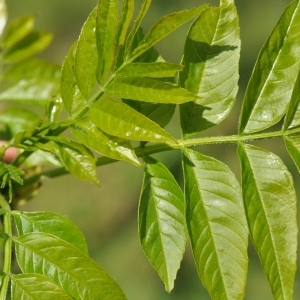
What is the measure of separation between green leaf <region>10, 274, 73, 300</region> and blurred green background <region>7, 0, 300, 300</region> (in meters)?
2.34

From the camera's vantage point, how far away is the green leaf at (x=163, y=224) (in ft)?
2.85

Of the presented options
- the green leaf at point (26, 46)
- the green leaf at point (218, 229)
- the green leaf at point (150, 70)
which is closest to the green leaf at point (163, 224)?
the green leaf at point (218, 229)

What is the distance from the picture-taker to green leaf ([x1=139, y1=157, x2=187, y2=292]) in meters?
0.87

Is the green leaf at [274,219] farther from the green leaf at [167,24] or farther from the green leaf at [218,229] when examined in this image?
the green leaf at [167,24]

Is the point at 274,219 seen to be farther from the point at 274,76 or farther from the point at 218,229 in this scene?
the point at 274,76

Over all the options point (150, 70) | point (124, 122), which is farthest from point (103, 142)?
point (150, 70)

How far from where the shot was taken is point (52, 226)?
35.5 inches

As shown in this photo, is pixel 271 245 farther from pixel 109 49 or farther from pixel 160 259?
pixel 109 49

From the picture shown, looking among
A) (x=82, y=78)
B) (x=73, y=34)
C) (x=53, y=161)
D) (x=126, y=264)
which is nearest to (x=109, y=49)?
(x=82, y=78)

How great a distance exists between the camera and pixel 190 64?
2.95 feet

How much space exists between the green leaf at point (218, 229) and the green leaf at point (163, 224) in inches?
1.4

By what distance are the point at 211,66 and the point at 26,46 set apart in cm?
93

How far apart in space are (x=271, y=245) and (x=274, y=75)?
0.36 m

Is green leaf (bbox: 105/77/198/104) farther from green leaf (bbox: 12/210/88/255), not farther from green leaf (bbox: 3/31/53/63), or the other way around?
green leaf (bbox: 3/31/53/63)
